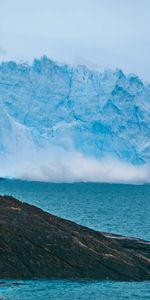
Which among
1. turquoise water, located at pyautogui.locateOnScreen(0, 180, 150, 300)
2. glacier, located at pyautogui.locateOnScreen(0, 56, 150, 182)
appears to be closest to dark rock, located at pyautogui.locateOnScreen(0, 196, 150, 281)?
turquoise water, located at pyautogui.locateOnScreen(0, 180, 150, 300)

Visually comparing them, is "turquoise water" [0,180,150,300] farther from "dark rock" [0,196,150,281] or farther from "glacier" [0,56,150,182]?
"glacier" [0,56,150,182]

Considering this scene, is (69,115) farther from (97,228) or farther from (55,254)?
(55,254)

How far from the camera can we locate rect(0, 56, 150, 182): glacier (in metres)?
149

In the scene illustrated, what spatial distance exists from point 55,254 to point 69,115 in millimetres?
111859

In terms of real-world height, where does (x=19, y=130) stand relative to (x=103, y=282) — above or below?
above

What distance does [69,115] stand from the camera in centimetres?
15062

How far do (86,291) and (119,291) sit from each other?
220cm

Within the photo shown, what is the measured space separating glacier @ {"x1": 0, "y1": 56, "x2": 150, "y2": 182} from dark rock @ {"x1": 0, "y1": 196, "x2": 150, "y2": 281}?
105 meters

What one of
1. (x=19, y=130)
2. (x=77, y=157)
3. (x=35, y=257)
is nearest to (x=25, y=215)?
(x=35, y=257)

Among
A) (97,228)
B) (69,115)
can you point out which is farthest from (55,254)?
(69,115)

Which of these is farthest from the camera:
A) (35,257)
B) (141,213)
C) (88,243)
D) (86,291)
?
(141,213)

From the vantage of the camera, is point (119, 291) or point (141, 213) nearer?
point (119, 291)

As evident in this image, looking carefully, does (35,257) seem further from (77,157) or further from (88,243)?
(77,157)

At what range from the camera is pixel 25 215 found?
43.4 meters
